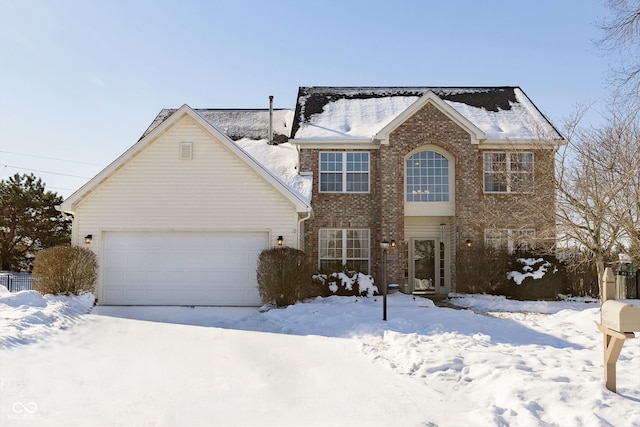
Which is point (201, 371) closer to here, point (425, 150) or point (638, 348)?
point (638, 348)

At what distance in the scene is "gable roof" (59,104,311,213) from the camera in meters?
14.8

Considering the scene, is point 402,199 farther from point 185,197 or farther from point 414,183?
point 185,197

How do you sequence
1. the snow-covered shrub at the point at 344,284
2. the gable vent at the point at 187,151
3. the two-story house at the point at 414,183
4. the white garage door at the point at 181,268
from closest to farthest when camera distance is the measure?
the white garage door at the point at 181,268
the gable vent at the point at 187,151
the snow-covered shrub at the point at 344,284
the two-story house at the point at 414,183

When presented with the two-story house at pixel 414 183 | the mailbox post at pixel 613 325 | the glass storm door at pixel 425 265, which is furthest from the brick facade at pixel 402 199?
the mailbox post at pixel 613 325

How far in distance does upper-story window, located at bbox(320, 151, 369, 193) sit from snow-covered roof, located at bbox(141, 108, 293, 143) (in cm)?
350

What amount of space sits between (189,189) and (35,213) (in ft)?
70.4

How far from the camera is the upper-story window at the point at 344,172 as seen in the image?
18.7 metres

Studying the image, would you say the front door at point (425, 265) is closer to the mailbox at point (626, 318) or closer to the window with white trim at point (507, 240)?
the window with white trim at point (507, 240)

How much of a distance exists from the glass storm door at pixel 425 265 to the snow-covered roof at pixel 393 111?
4535 millimetres

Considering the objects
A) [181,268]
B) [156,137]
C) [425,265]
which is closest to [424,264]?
[425,265]

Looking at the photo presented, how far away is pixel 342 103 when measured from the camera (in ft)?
69.9

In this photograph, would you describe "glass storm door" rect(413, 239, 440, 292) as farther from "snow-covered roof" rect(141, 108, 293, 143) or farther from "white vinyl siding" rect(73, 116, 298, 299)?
"snow-covered roof" rect(141, 108, 293, 143)

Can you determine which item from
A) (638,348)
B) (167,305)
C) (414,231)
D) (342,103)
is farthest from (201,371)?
(342,103)

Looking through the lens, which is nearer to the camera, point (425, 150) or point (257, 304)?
point (257, 304)
